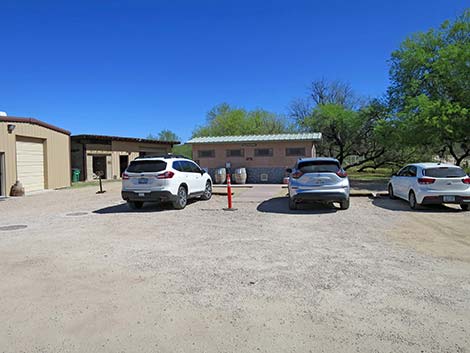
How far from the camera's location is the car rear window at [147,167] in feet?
36.8

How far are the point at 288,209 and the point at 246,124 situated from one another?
28.4 meters

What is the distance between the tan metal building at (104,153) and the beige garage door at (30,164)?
24.4 ft

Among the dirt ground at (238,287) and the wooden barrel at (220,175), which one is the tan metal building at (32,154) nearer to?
the wooden barrel at (220,175)

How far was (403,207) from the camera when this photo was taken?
37.7ft

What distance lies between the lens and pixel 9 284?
4645 millimetres

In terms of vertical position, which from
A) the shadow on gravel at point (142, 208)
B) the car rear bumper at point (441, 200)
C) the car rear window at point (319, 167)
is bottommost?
the shadow on gravel at point (142, 208)

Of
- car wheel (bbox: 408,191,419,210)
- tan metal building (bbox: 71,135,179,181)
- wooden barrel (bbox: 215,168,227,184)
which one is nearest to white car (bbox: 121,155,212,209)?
car wheel (bbox: 408,191,419,210)

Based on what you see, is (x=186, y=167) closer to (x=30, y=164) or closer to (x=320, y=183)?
(x=320, y=183)

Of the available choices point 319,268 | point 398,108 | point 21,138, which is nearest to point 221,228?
point 319,268

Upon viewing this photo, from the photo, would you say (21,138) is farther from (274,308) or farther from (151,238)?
(274,308)

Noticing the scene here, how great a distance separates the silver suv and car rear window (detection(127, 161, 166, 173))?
13.8 feet

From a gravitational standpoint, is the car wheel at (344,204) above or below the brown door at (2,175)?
below

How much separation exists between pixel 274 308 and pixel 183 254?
2630 millimetres

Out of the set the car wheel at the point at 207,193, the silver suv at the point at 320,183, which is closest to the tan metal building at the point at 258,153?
the car wheel at the point at 207,193
